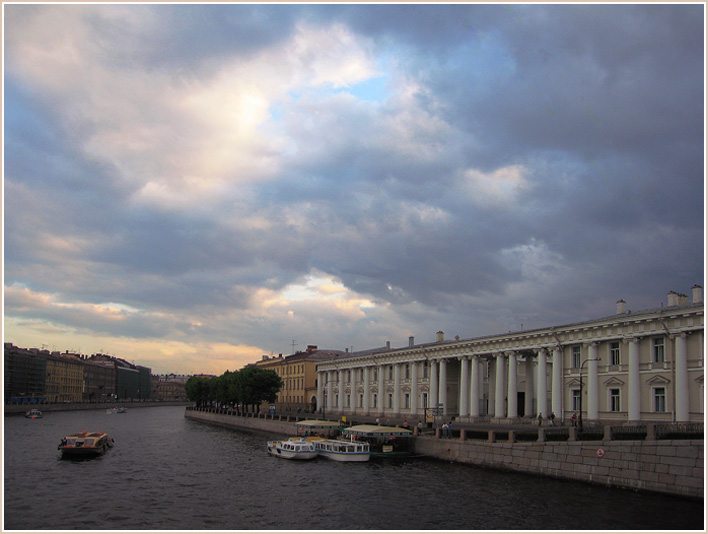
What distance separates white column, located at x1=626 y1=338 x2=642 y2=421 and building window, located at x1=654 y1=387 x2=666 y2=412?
1.23m

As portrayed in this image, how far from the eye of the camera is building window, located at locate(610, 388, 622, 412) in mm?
51150

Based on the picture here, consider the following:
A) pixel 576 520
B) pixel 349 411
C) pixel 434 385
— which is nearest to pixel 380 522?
pixel 576 520

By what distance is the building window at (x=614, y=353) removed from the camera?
51719 mm

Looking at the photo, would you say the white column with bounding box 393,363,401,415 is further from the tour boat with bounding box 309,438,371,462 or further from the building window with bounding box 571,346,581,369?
the building window with bounding box 571,346,581,369

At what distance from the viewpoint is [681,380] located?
147ft

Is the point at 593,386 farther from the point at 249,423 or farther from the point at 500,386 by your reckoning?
the point at 249,423

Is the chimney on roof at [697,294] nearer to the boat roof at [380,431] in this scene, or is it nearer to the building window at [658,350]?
the building window at [658,350]

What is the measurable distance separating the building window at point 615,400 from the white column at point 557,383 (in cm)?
552

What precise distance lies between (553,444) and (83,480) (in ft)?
104

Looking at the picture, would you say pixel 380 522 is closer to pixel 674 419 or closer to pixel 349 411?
pixel 674 419

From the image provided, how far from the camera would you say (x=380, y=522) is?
95.3 ft

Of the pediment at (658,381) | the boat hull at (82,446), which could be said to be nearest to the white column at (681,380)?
the pediment at (658,381)

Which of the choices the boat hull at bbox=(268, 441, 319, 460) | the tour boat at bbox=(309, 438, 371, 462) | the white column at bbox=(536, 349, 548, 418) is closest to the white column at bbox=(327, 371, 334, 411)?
the boat hull at bbox=(268, 441, 319, 460)

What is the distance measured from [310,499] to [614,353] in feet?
101
